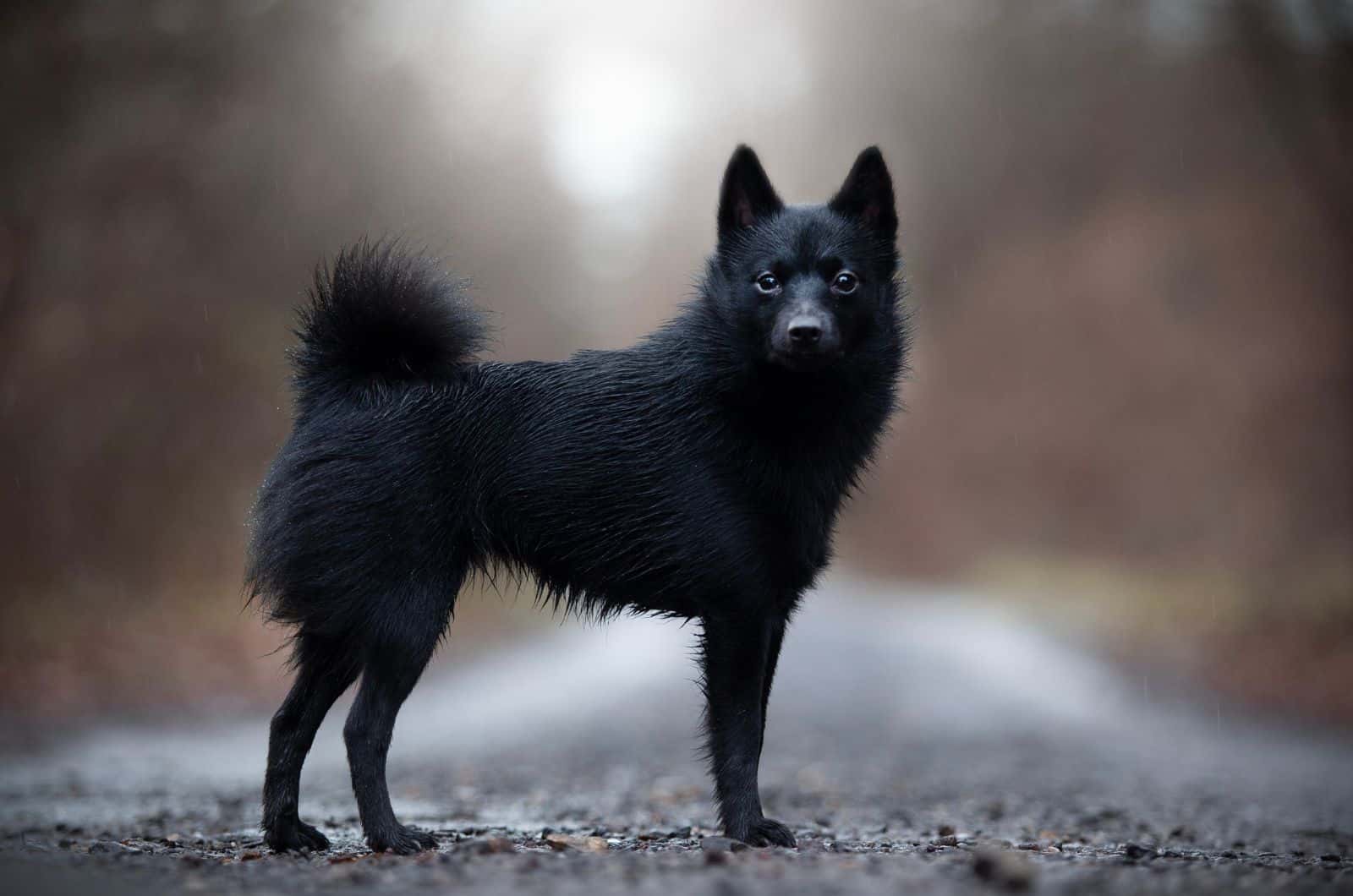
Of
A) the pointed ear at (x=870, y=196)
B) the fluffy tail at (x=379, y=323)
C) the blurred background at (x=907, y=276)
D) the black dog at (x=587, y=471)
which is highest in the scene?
the blurred background at (x=907, y=276)

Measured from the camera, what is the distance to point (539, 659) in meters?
19.0

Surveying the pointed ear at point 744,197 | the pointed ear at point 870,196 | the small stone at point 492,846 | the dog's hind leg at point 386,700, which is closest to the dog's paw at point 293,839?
the dog's hind leg at point 386,700

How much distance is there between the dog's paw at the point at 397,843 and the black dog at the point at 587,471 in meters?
0.01

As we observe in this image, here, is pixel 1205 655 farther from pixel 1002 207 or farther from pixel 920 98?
pixel 920 98

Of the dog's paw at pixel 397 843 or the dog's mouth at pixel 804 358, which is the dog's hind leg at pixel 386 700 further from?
the dog's mouth at pixel 804 358

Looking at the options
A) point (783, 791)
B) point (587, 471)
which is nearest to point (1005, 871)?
point (587, 471)

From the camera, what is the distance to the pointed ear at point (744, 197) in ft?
18.0

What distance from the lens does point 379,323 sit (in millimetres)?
5574

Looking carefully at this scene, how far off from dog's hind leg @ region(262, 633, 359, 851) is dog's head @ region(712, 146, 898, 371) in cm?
234

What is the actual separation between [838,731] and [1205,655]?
7009mm

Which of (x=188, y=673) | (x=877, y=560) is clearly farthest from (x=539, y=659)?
(x=877, y=560)

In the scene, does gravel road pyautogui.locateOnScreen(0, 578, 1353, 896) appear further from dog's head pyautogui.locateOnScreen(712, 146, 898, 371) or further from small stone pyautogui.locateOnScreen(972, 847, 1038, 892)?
dog's head pyautogui.locateOnScreen(712, 146, 898, 371)

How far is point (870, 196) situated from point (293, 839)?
3778mm

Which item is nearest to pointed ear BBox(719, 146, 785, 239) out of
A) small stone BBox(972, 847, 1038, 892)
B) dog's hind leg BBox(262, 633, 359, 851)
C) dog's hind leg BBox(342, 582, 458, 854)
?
dog's hind leg BBox(342, 582, 458, 854)
